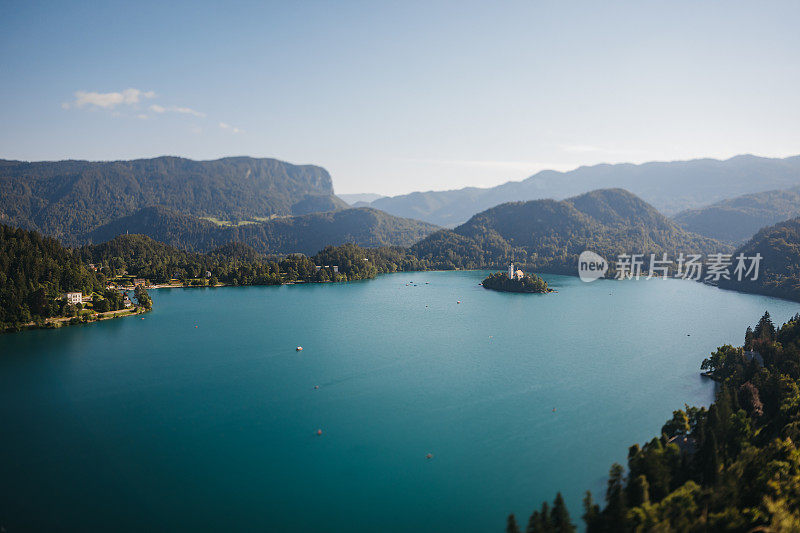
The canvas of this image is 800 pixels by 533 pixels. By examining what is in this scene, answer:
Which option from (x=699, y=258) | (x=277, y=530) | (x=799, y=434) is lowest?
(x=277, y=530)

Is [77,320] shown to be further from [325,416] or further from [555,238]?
[555,238]

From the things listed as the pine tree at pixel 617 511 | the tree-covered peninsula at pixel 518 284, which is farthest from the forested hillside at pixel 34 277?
the tree-covered peninsula at pixel 518 284

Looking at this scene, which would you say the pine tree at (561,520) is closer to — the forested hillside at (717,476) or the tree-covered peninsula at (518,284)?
the forested hillside at (717,476)

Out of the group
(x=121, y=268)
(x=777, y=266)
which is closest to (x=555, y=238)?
(x=777, y=266)

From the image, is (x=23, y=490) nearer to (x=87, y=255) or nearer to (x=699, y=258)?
(x=87, y=255)

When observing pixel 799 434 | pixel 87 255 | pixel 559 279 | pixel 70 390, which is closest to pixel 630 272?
pixel 559 279

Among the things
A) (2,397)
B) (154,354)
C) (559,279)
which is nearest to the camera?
(2,397)

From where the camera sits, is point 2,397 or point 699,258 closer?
point 2,397
